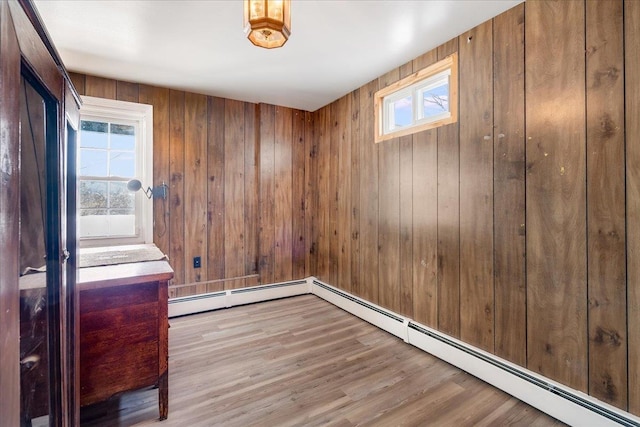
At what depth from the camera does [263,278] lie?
3715 millimetres

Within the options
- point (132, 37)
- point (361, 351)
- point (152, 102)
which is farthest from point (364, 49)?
point (361, 351)

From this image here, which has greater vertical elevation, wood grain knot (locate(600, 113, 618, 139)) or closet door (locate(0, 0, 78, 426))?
wood grain knot (locate(600, 113, 618, 139))

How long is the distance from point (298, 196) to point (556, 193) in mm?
2788

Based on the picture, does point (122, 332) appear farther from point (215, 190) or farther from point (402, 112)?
point (402, 112)

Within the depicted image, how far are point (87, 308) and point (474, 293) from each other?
2.34m

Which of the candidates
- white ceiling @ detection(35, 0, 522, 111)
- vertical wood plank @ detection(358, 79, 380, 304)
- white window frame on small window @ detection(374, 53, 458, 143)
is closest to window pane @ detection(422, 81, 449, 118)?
white window frame on small window @ detection(374, 53, 458, 143)

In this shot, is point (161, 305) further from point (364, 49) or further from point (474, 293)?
point (364, 49)

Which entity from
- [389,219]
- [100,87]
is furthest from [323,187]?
[100,87]

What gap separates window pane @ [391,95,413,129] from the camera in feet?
8.79

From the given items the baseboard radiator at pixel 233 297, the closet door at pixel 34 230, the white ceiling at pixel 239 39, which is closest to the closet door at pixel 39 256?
the closet door at pixel 34 230

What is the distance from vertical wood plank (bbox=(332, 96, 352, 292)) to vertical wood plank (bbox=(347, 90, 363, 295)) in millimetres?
54

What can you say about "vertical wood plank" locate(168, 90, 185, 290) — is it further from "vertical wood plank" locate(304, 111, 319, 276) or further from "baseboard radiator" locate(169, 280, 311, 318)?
"vertical wood plank" locate(304, 111, 319, 276)

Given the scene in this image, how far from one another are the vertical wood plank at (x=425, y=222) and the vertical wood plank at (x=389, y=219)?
0.21 metres

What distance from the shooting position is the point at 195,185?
3365 mm
